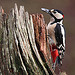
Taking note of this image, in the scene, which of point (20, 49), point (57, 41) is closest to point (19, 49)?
point (20, 49)

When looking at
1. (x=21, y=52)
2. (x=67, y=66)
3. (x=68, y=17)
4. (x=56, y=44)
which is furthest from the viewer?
(x=68, y=17)

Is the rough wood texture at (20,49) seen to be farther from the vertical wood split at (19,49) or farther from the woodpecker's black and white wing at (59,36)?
the woodpecker's black and white wing at (59,36)

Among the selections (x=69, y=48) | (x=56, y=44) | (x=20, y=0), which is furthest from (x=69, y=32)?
(x=56, y=44)

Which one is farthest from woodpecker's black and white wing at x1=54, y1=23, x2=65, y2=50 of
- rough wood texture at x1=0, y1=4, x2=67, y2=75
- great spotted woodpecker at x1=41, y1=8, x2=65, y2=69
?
rough wood texture at x1=0, y1=4, x2=67, y2=75

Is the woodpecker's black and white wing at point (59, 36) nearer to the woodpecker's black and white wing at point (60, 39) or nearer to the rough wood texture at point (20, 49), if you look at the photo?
the woodpecker's black and white wing at point (60, 39)

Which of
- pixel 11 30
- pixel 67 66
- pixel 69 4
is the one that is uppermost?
pixel 69 4

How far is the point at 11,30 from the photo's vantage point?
7.09 ft

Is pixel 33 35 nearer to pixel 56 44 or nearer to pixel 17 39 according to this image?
pixel 17 39

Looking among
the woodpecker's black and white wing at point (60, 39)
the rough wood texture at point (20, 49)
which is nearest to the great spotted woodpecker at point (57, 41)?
the woodpecker's black and white wing at point (60, 39)

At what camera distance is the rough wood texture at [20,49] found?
2143 mm

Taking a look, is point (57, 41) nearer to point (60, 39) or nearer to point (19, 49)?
point (60, 39)

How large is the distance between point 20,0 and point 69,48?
1.50 metres

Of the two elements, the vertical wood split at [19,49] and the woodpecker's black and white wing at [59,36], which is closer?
the vertical wood split at [19,49]

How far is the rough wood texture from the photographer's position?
214 centimetres
